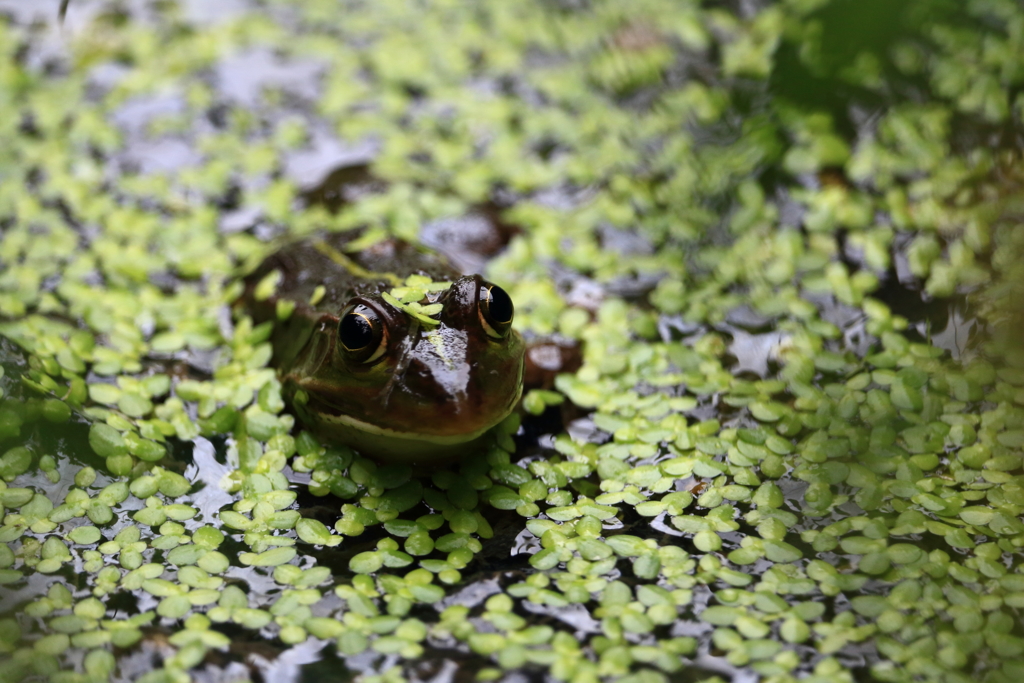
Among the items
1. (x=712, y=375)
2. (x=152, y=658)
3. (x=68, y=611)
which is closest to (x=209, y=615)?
(x=152, y=658)

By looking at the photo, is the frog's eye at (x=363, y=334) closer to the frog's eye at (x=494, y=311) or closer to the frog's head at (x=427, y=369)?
the frog's head at (x=427, y=369)

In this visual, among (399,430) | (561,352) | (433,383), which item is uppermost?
→ (561,352)

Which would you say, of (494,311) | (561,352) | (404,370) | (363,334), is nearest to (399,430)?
(404,370)

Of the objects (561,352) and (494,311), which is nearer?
(494,311)

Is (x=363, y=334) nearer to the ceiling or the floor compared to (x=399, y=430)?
nearer to the ceiling

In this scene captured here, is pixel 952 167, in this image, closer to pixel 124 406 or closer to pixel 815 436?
pixel 815 436

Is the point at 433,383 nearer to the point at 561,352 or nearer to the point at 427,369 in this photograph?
the point at 427,369

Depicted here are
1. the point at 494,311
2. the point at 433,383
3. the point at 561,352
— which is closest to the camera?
the point at 433,383

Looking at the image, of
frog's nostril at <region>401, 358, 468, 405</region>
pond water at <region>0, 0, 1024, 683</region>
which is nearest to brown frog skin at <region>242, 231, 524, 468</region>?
frog's nostril at <region>401, 358, 468, 405</region>
